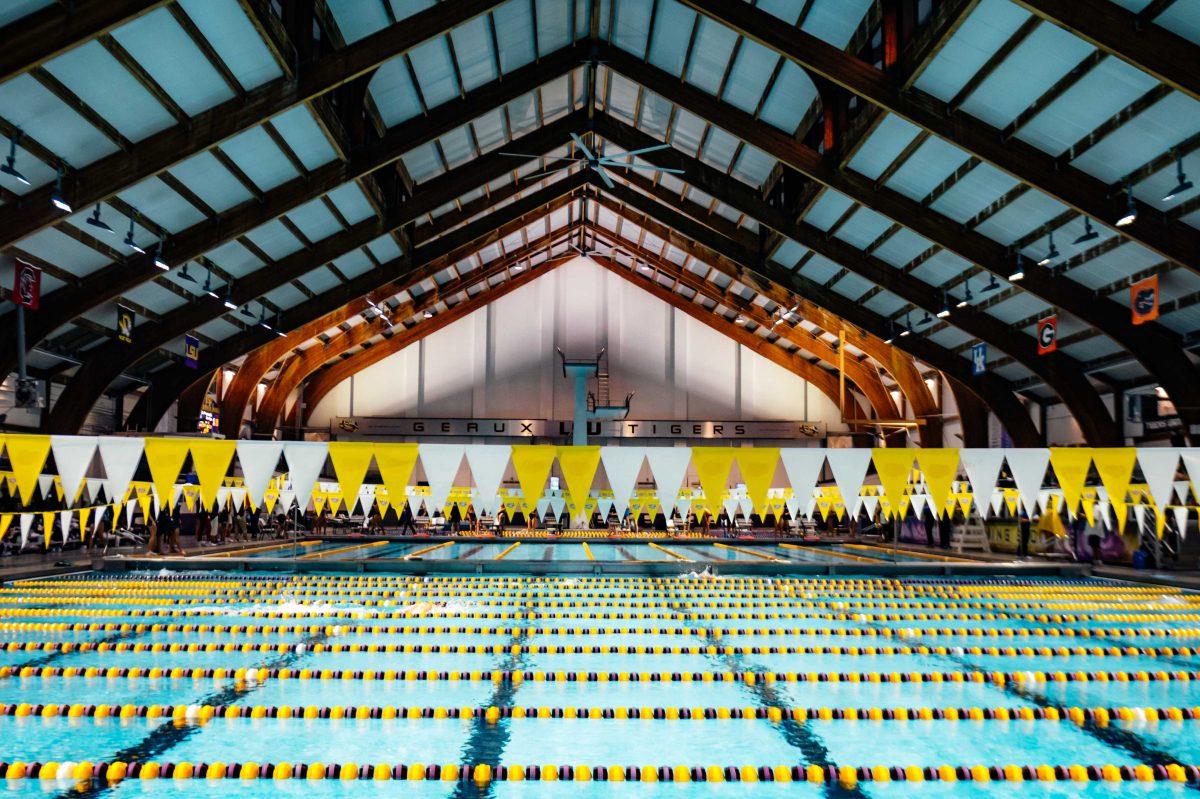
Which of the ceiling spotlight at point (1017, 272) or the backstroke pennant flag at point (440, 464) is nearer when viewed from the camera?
the backstroke pennant flag at point (440, 464)

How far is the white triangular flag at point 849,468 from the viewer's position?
1002 cm

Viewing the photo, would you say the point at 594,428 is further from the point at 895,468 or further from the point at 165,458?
the point at 165,458

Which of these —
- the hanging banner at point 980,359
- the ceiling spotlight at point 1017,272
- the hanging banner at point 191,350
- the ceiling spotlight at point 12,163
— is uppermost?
the ceiling spotlight at point 12,163

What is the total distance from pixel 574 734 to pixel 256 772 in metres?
1.94

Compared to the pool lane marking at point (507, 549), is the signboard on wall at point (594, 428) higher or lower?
higher

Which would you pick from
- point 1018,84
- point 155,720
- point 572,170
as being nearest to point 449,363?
point 572,170

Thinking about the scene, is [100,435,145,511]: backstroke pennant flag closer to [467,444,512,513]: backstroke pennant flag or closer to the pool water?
the pool water

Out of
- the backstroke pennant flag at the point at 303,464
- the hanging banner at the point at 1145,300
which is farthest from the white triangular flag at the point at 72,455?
the hanging banner at the point at 1145,300

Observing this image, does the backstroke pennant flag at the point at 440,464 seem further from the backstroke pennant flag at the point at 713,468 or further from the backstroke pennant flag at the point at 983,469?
the backstroke pennant flag at the point at 983,469

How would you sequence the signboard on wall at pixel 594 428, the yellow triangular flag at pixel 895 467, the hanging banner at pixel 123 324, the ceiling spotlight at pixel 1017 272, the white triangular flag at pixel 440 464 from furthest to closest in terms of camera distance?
1. the signboard on wall at pixel 594 428
2. the hanging banner at pixel 123 324
3. the ceiling spotlight at pixel 1017 272
4. the yellow triangular flag at pixel 895 467
5. the white triangular flag at pixel 440 464

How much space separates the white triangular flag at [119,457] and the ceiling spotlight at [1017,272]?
14228 mm

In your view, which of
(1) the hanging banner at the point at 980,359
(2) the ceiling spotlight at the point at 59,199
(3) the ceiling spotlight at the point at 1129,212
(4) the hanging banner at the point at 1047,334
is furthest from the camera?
(1) the hanging banner at the point at 980,359

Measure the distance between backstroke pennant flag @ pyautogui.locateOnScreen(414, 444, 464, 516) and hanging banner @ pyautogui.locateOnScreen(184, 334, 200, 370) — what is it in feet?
43.4

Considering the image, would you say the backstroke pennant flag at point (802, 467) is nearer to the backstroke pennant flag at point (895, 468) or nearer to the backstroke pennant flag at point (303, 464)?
the backstroke pennant flag at point (895, 468)
